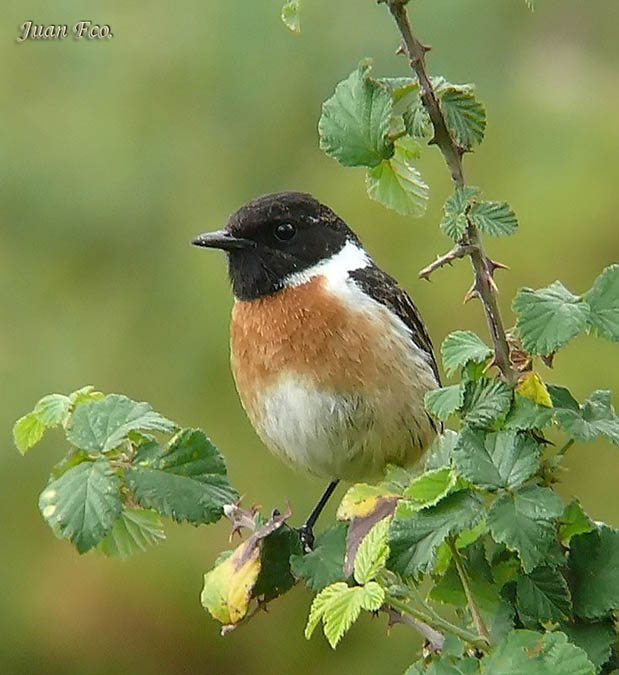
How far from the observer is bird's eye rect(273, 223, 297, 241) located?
2805 millimetres

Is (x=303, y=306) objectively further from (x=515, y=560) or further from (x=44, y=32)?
(x=44, y=32)

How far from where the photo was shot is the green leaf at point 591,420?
4.82 feet

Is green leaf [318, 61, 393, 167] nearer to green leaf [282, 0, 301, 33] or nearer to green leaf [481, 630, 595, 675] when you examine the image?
green leaf [282, 0, 301, 33]

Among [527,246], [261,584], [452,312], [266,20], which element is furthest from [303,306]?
[266,20]

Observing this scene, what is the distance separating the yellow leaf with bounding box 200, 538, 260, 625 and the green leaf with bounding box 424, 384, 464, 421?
0.35 m

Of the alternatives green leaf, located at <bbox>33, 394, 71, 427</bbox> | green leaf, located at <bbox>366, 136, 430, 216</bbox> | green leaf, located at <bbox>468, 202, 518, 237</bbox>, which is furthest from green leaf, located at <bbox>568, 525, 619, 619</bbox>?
green leaf, located at <bbox>33, 394, 71, 427</bbox>

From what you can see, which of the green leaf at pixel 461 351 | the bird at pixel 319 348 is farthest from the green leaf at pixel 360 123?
the bird at pixel 319 348

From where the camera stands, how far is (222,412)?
13.7ft

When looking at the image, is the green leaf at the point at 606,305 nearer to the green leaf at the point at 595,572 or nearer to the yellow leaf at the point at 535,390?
the yellow leaf at the point at 535,390

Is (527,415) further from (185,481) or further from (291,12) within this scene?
(291,12)

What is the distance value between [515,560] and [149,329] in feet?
9.43

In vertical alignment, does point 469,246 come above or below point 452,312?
above

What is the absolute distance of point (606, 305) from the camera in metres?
1.51
